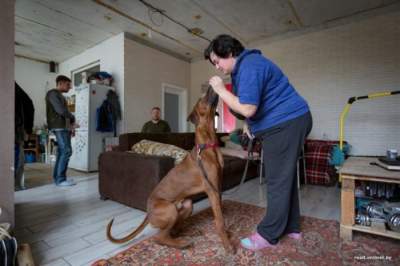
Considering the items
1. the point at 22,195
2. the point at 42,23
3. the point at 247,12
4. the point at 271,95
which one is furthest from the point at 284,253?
the point at 42,23

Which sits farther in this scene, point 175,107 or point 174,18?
point 175,107

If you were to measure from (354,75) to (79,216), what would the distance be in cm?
449

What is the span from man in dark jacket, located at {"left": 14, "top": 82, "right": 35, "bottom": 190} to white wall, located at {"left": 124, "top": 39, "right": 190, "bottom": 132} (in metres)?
1.72

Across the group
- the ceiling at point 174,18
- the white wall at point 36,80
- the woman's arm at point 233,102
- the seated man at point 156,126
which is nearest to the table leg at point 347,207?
the woman's arm at point 233,102

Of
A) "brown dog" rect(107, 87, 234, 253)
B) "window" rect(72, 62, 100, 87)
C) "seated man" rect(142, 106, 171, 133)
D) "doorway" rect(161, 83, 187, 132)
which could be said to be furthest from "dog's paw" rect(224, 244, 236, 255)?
"window" rect(72, 62, 100, 87)

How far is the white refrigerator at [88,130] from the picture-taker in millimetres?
4133

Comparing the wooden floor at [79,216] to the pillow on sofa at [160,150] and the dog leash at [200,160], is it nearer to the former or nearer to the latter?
the pillow on sofa at [160,150]

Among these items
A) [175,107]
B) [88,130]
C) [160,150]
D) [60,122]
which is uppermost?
[175,107]

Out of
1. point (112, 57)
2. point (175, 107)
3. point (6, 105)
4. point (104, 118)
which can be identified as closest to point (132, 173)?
point (6, 105)

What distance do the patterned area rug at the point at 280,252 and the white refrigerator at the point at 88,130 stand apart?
10.3 feet

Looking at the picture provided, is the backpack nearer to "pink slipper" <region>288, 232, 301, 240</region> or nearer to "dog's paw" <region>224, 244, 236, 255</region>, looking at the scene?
"dog's paw" <region>224, 244, 236, 255</region>

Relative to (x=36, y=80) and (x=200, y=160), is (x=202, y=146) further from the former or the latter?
(x=36, y=80)

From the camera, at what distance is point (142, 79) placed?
15.5ft

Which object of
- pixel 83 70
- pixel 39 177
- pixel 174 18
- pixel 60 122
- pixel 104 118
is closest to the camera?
pixel 60 122
